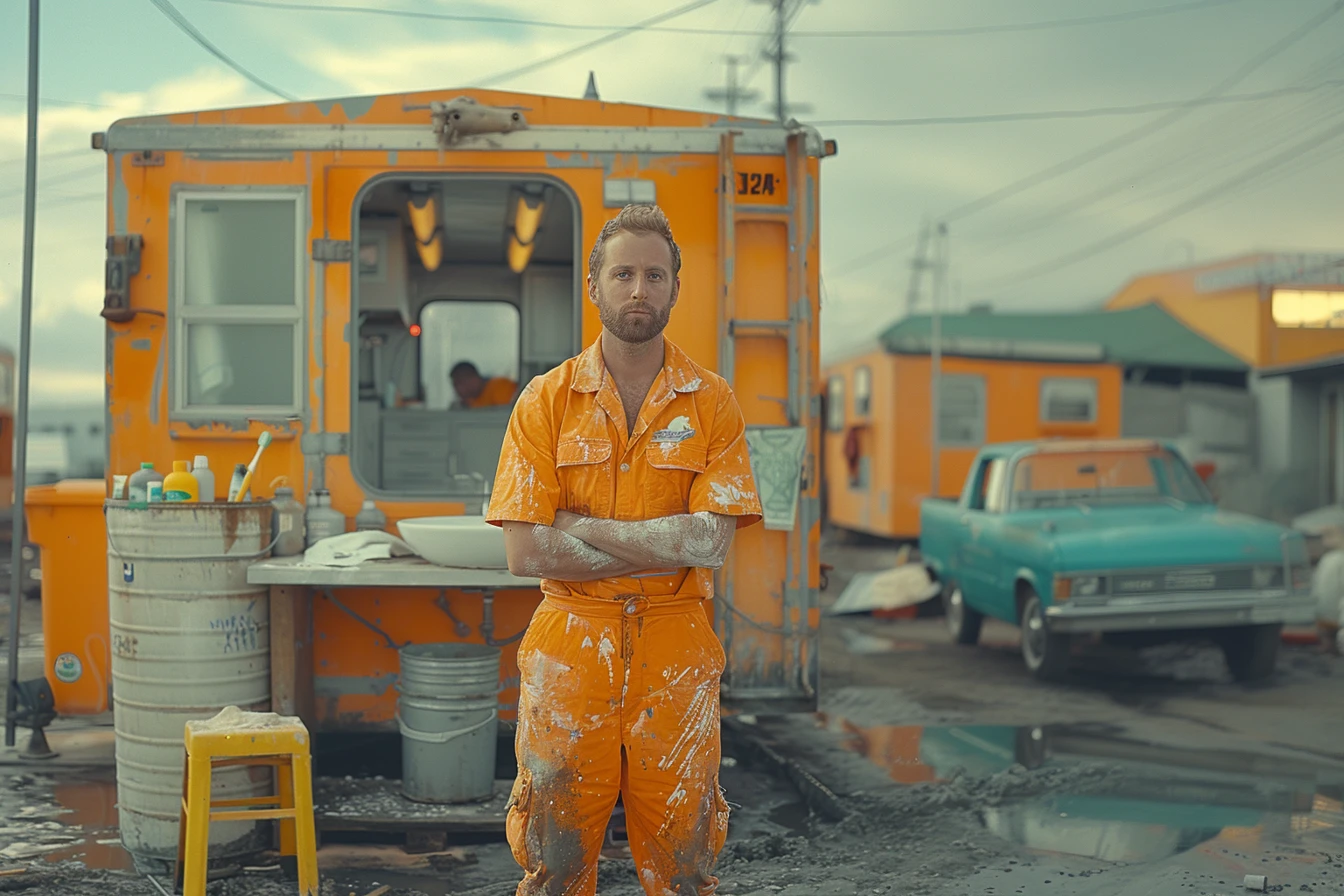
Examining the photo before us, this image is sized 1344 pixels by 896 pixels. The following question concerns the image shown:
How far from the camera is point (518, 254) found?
8922 mm

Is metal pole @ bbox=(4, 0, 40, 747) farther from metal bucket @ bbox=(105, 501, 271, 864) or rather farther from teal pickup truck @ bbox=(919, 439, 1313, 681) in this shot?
teal pickup truck @ bbox=(919, 439, 1313, 681)

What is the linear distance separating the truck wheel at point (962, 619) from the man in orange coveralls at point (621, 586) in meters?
8.26

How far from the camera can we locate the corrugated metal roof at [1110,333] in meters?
23.1

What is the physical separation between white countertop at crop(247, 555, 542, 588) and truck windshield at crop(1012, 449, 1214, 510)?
6.05 metres

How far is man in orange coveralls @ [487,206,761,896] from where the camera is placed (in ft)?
9.52

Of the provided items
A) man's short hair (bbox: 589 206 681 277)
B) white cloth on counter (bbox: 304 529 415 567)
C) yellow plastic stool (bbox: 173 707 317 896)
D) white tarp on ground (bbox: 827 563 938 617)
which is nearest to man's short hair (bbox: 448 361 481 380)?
white cloth on counter (bbox: 304 529 415 567)

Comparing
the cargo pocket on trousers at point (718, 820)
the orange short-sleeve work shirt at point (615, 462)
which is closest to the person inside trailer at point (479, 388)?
the orange short-sleeve work shirt at point (615, 462)

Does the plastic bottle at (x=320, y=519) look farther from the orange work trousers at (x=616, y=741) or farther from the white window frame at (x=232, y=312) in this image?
the orange work trousers at (x=616, y=741)

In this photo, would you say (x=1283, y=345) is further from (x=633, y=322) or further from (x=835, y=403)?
(x=633, y=322)

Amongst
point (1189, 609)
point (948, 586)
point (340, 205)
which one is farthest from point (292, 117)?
point (948, 586)

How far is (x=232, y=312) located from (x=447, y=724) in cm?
208

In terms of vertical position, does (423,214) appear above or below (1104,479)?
above

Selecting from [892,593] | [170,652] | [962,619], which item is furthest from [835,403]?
[170,652]

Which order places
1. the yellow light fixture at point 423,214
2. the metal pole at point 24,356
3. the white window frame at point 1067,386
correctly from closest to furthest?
the metal pole at point 24,356, the yellow light fixture at point 423,214, the white window frame at point 1067,386
